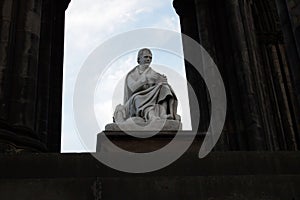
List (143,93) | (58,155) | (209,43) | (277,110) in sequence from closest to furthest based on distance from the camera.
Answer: (58,155) → (143,93) → (209,43) → (277,110)

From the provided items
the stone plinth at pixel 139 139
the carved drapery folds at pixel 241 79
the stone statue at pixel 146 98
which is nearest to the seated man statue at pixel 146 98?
the stone statue at pixel 146 98

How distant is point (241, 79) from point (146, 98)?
127 inches

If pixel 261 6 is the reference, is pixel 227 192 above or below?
below

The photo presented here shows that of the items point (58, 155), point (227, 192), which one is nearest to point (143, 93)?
point (58, 155)

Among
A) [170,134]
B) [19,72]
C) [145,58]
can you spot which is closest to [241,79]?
[145,58]

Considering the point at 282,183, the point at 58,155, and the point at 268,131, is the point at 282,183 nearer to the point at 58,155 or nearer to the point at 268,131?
the point at 58,155

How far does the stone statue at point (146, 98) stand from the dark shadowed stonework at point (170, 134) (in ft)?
2.09

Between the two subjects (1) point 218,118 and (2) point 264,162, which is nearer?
(2) point 264,162

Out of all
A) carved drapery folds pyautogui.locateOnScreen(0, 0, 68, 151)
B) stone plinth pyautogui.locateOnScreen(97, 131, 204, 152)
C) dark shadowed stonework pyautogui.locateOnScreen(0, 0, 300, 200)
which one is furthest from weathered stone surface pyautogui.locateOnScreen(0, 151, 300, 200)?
stone plinth pyautogui.locateOnScreen(97, 131, 204, 152)

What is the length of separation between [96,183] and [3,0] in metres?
3.87

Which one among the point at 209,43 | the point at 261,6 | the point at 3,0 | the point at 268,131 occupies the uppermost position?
the point at 261,6

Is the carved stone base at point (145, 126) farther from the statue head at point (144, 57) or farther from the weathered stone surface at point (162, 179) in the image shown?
the weathered stone surface at point (162, 179)

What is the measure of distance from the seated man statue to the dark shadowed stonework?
664 millimetres

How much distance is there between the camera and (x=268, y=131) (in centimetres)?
962
